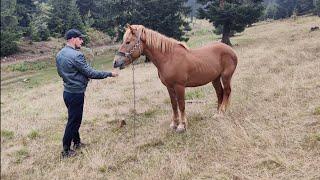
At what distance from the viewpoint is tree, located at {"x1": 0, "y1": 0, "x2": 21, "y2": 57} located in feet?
116

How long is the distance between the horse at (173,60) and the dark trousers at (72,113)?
113 cm

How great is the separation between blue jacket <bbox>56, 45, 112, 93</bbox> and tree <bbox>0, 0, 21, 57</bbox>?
30486 millimetres

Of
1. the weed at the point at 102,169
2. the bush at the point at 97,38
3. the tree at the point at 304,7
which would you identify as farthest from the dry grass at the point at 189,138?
the tree at the point at 304,7

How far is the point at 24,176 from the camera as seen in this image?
6.59 metres

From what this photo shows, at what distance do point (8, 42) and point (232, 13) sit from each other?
20257 millimetres

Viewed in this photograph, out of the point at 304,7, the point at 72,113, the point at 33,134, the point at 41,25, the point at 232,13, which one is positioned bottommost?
the point at 304,7

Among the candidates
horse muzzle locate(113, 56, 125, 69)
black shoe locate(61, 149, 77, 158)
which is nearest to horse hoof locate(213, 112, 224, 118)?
horse muzzle locate(113, 56, 125, 69)

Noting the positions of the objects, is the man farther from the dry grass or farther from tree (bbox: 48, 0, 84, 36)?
tree (bbox: 48, 0, 84, 36)

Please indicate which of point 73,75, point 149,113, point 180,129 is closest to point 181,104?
point 180,129

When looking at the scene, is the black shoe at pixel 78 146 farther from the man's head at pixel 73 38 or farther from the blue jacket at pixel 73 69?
the man's head at pixel 73 38

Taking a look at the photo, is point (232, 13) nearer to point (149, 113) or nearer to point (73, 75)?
point (149, 113)

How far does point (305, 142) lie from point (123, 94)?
26.0ft

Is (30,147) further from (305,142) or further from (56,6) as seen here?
(56,6)

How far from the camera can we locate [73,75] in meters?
7.25
